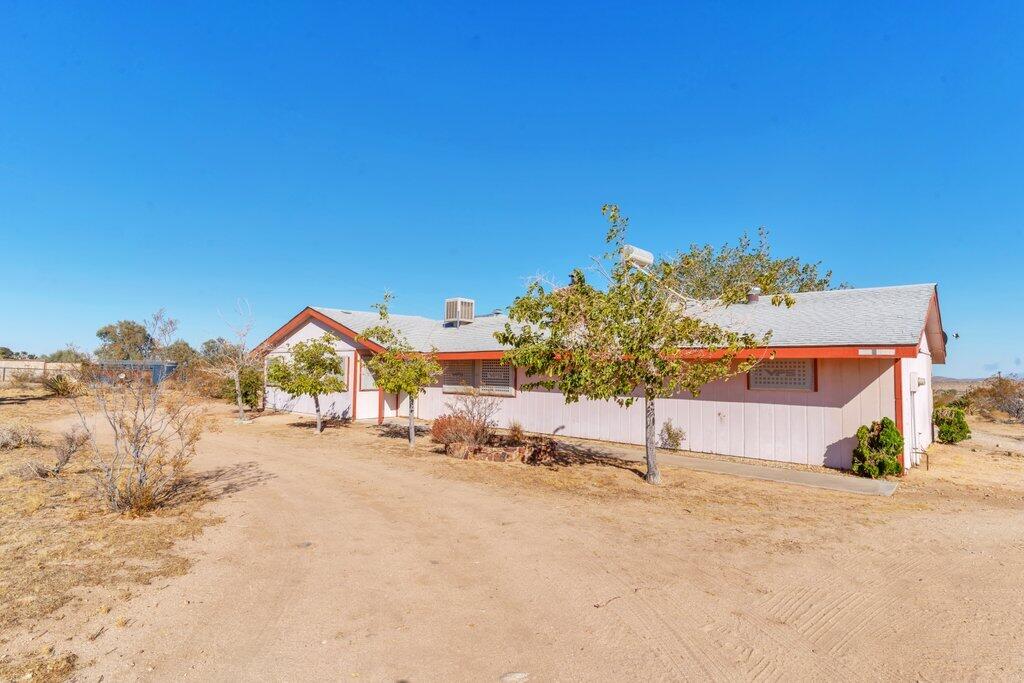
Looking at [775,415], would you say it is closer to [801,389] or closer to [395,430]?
[801,389]

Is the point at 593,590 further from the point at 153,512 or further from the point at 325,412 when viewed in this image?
the point at 325,412

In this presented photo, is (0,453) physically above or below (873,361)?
below

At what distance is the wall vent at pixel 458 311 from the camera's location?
2298 cm

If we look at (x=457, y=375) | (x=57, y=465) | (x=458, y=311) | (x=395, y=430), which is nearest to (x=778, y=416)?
(x=457, y=375)

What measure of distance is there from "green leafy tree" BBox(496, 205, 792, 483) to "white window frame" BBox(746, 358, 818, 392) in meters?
2.71

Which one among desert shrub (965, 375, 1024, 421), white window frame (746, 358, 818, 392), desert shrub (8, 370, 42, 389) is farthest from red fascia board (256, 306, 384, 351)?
desert shrub (965, 375, 1024, 421)

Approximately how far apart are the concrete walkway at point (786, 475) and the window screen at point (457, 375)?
7.30 m

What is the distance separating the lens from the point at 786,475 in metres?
10.5

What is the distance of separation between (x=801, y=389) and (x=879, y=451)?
75.8 inches

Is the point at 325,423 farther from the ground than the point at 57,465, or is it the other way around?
the point at 57,465

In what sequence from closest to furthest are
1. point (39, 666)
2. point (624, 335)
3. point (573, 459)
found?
point (39, 666) → point (624, 335) → point (573, 459)

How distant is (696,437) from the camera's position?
13305 millimetres

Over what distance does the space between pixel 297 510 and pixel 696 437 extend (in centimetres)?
969

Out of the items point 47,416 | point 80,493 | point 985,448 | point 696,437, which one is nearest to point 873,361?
point 696,437
